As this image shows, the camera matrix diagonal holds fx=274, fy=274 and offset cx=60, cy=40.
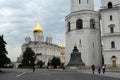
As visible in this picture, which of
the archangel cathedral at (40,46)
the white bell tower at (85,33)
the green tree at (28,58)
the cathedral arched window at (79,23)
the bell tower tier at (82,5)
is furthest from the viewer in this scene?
the archangel cathedral at (40,46)

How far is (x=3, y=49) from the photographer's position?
55531 mm

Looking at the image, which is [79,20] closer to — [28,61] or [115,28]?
[115,28]

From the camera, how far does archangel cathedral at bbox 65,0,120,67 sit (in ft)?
212

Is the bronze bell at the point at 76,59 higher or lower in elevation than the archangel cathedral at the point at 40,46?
lower

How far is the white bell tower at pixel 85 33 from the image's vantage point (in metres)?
69.2

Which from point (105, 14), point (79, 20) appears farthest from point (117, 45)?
point (79, 20)

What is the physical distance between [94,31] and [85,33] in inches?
108

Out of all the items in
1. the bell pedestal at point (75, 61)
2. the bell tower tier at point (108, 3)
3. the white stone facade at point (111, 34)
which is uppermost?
the bell tower tier at point (108, 3)

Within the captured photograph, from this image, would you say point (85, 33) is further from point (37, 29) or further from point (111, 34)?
point (37, 29)

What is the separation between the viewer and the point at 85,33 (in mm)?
69688

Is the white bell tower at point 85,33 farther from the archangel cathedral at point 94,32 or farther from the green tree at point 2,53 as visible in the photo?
the green tree at point 2,53

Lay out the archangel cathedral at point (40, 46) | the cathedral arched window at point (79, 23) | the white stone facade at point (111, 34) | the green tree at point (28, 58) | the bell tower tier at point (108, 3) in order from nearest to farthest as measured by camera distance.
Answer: the white stone facade at point (111, 34), the bell tower tier at point (108, 3), the cathedral arched window at point (79, 23), the green tree at point (28, 58), the archangel cathedral at point (40, 46)

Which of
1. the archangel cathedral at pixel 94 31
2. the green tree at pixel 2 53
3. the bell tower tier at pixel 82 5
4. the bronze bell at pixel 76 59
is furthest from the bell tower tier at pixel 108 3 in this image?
the green tree at pixel 2 53

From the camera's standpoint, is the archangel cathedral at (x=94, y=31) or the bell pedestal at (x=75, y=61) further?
the archangel cathedral at (x=94, y=31)
